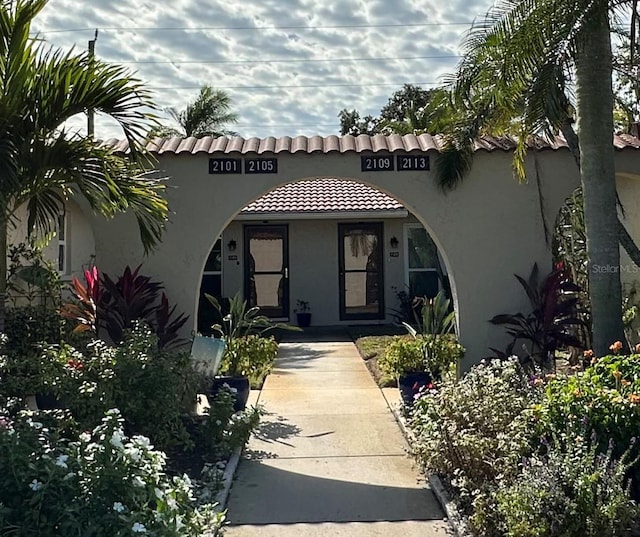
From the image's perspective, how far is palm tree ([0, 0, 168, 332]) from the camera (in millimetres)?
5445

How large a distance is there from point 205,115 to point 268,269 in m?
10.9

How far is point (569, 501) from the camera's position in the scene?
3.61 metres

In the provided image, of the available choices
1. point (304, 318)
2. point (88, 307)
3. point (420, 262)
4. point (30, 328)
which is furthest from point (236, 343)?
point (420, 262)

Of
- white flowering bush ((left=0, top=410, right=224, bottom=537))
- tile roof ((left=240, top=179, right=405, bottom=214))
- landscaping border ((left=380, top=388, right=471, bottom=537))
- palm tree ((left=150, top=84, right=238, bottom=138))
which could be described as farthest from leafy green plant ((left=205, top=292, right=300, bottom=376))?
palm tree ((left=150, top=84, right=238, bottom=138))

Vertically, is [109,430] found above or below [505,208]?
below

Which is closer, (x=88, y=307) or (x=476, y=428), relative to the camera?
(x=476, y=428)

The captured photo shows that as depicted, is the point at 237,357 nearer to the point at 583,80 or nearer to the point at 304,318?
the point at 583,80

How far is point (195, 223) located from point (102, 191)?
236 centimetres

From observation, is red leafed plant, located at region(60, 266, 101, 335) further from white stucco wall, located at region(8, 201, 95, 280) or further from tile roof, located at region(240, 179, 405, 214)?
tile roof, located at region(240, 179, 405, 214)

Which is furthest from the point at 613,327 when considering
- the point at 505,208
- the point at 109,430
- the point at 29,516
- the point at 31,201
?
the point at 31,201

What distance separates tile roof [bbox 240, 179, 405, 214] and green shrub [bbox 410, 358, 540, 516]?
9.73 m

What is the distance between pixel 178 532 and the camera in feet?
9.37

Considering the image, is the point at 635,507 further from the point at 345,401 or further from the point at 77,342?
the point at 77,342

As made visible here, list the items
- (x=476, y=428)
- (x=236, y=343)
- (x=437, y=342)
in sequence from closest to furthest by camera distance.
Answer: (x=476, y=428) → (x=437, y=342) → (x=236, y=343)
